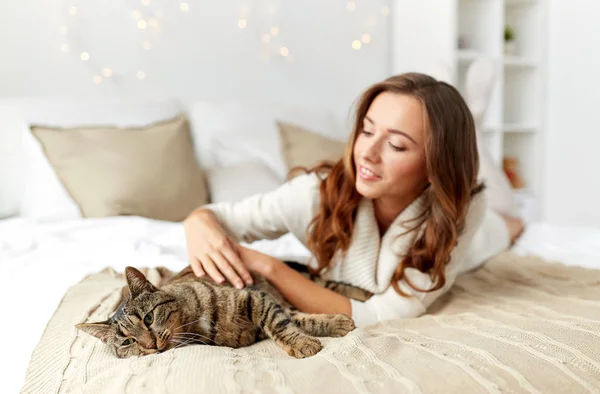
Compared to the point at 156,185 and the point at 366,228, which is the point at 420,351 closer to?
the point at 366,228

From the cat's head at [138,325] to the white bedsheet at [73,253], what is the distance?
0.58 ft

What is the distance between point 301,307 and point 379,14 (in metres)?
2.63

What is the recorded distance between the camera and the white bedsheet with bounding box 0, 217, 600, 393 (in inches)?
44.9

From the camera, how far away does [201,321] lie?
1.06 metres

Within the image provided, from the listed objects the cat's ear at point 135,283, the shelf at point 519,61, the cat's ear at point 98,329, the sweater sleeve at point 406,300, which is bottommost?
the sweater sleeve at point 406,300

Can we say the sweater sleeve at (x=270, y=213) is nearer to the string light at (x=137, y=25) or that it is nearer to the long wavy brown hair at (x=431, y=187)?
the long wavy brown hair at (x=431, y=187)

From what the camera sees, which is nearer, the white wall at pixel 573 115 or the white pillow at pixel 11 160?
the white pillow at pixel 11 160

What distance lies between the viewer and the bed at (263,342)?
2.61 ft

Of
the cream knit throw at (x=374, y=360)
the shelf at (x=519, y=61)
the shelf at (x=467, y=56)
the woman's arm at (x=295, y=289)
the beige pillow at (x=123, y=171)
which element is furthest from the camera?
the shelf at (x=519, y=61)

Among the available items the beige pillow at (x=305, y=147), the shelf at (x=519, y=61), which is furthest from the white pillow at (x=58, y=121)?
the shelf at (x=519, y=61)

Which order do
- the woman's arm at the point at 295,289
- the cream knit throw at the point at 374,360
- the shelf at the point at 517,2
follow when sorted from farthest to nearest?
the shelf at the point at 517,2, the woman's arm at the point at 295,289, the cream knit throw at the point at 374,360

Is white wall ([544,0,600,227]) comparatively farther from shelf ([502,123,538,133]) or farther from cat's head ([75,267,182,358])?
cat's head ([75,267,182,358])

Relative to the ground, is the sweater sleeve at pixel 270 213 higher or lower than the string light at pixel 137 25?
lower

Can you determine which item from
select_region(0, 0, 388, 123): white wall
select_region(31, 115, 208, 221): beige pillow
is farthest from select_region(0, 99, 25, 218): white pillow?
select_region(0, 0, 388, 123): white wall
